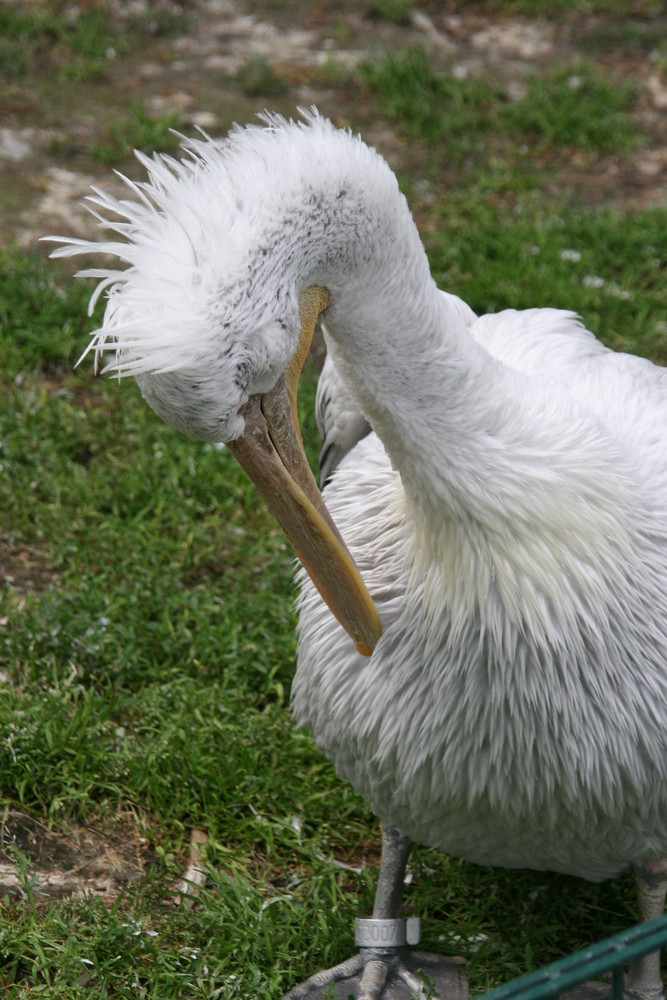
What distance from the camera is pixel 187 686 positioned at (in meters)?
4.16

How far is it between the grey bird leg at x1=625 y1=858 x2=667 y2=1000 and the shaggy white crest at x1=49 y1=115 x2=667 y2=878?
11cm

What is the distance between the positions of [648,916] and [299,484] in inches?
66.0

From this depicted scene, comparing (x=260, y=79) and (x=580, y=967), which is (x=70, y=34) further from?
(x=580, y=967)

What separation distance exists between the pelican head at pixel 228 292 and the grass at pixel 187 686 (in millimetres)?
1530

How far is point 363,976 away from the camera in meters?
3.43

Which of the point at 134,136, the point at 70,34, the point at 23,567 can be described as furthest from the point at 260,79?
the point at 23,567

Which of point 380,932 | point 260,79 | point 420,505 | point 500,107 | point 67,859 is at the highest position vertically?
point 260,79

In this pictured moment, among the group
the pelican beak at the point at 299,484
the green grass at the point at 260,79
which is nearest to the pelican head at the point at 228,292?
the pelican beak at the point at 299,484

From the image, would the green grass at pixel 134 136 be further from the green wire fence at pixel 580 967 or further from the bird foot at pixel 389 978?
the green wire fence at pixel 580 967

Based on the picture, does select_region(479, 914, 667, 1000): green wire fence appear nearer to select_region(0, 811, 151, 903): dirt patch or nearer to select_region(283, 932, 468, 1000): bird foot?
select_region(283, 932, 468, 1000): bird foot

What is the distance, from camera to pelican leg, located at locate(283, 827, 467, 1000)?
3.39 m

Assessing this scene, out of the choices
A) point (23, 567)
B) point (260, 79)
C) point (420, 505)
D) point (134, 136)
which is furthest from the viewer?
point (260, 79)

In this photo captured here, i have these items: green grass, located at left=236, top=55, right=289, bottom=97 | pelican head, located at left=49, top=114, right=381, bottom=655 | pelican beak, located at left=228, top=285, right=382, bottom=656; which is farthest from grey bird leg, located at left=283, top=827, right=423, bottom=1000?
green grass, located at left=236, top=55, right=289, bottom=97

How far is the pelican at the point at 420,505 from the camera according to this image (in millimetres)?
2271
